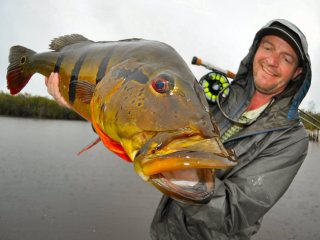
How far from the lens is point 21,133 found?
22688 millimetres

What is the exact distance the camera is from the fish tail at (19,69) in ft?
12.3

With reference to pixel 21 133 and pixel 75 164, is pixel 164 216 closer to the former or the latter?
pixel 75 164

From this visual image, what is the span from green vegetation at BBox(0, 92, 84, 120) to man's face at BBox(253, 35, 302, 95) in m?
33.0

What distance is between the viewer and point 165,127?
5.56ft

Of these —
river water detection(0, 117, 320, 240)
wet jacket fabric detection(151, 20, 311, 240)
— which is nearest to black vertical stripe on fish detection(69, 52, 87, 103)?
wet jacket fabric detection(151, 20, 311, 240)

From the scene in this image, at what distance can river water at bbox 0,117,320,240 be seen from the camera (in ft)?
28.5

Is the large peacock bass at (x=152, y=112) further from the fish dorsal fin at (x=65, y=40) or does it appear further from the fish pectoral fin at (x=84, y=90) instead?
the fish dorsal fin at (x=65, y=40)

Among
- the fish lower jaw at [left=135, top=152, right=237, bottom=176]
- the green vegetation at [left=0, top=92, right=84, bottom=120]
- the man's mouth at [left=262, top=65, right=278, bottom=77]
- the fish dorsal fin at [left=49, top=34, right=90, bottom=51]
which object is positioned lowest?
the green vegetation at [left=0, top=92, right=84, bottom=120]

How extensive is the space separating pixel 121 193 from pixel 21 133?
13.8 metres

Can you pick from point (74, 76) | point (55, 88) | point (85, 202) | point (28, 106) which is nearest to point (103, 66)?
→ point (74, 76)

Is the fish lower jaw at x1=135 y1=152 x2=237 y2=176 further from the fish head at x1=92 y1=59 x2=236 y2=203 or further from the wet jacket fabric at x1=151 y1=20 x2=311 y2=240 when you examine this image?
the wet jacket fabric at x1=151 y1=20 x2=311 y2=240

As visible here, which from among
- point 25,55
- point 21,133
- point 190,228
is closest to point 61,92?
point 25,55

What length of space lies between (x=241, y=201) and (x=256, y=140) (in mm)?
580

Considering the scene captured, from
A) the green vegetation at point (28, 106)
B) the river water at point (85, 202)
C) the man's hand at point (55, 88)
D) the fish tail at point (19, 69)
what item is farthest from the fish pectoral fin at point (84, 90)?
the green vegetation at point (28, 106)
